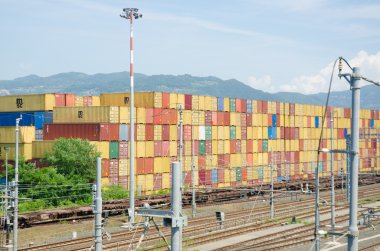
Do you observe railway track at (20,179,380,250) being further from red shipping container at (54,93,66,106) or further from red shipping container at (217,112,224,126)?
red shipping container at (54,93,66,106)

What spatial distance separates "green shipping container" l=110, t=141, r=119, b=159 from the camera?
55.4 metres

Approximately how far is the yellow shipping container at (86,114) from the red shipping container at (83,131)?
992mm

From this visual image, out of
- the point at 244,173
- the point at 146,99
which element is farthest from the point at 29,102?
the point at 244,173

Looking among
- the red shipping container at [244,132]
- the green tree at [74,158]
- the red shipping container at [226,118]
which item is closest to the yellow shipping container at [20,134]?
the green tree at [74,158]

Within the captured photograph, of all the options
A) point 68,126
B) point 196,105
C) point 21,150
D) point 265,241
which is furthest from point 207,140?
point 265,241

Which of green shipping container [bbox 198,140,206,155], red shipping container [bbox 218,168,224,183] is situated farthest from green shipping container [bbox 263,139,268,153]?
green shipping container [bbox 198,140,206,155]

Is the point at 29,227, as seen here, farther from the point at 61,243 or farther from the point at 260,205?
the point at 260,205

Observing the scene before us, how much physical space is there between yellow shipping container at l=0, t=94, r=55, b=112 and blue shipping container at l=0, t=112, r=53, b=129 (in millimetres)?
473

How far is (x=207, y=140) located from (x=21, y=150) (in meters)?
21.4

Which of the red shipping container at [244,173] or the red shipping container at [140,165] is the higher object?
the red shipping container at [140,165]

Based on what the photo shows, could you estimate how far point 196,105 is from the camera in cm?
6556

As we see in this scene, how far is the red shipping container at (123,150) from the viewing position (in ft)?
184

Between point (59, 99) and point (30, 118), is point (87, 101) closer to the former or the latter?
point (59, 99)

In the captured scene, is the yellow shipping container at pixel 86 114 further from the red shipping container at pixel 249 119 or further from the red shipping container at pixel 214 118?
the red shipping container at pixel 249 119
